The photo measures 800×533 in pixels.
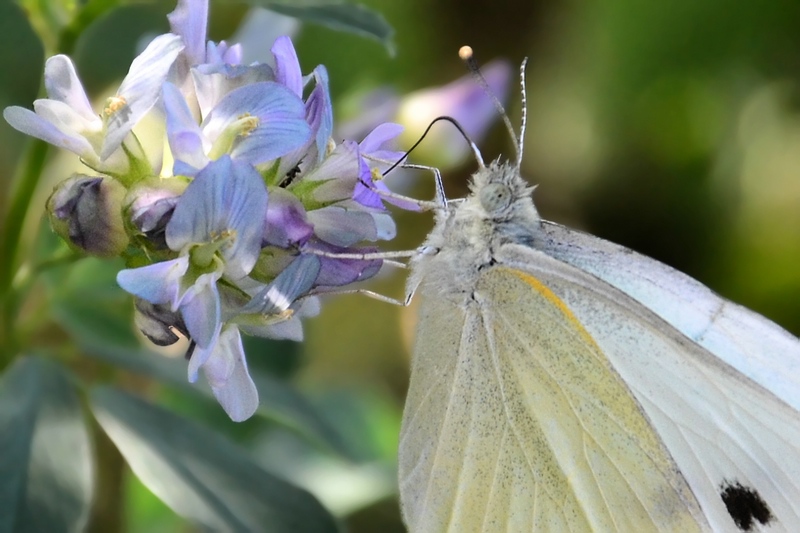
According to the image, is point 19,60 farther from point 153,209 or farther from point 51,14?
point 153,209

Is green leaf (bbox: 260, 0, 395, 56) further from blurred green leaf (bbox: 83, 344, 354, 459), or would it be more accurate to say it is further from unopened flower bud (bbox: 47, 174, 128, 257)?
blurred green leaf (bbox: 83, 344, 354, 459)

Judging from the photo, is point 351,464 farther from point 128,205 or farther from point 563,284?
point 128,205

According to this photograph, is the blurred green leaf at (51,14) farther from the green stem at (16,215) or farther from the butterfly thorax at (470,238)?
the butterfly thorax at (470,238)

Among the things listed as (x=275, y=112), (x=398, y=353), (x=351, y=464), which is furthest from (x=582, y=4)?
(x=275, y=112)

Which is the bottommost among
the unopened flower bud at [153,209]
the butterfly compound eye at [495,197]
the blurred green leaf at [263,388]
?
the blurred green leaf at [263,388]

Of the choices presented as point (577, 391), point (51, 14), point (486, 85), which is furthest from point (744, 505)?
point (51, 14)

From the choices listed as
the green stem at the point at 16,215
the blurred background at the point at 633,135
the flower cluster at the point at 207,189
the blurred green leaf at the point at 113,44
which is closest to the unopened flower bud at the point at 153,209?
the flower cluster at the point at 207,189

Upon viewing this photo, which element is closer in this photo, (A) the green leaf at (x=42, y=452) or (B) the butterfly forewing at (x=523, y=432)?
(A) the green leaf at (x=42, y=452)
